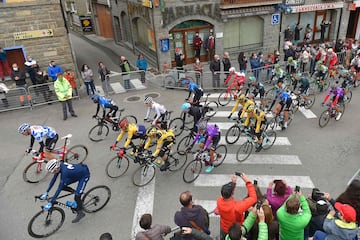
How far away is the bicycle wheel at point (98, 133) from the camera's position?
10.8 metres

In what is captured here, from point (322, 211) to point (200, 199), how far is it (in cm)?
336

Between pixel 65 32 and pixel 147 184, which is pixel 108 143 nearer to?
pixel 147 184

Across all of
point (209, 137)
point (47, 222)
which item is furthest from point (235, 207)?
point (47, 222)

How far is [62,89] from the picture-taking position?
11.9 meters

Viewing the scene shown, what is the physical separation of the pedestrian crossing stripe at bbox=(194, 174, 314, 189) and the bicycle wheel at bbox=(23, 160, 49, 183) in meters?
4.56

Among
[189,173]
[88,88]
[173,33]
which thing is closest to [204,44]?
[173,33]

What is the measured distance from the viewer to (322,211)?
16.3ft

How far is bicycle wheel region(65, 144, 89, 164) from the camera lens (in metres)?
9.32

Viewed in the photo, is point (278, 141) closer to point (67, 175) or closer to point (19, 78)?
point (67, 175)

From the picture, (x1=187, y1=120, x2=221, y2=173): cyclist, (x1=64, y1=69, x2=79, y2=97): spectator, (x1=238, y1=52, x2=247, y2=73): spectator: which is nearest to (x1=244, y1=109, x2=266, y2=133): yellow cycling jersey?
(x1=187, y1=120, x2=221, y2=173): cyclist

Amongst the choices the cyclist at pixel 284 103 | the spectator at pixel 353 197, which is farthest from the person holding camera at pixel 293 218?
the cyclist at pixel 284 103

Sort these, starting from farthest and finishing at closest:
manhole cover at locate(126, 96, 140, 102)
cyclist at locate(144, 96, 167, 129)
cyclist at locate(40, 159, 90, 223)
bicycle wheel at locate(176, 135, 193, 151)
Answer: manhole cover at locate(126, 96, 140, 102) < bicycle wheel at locate(176, 135, 193, 151) < cyclist at locate(144, 96, 167, 129) < cyclist at locate(40, 159, 90, 223)

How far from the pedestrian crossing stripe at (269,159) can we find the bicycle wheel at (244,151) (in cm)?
13

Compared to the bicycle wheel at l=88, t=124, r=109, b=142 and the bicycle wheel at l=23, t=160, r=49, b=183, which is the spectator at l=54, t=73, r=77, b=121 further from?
the bicycle wheel at l=23, t=160, r=49, b=183
